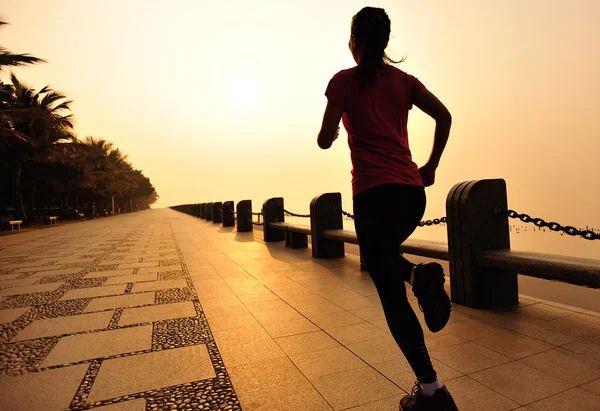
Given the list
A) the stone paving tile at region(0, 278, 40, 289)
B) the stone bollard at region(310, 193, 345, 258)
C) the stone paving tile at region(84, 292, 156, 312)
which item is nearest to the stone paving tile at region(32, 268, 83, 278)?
the stone paving tile at region(0, 278, 40, 289)

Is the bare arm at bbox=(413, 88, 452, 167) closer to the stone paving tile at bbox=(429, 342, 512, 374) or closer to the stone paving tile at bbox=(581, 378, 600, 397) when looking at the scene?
the stone paving tile at bbox=(429, 342, 512, 374)

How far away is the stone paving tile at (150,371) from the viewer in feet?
7.58

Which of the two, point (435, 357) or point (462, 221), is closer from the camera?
point (435, 357)

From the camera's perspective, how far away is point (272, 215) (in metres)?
10.6

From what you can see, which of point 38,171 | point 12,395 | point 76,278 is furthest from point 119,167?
point 12,395

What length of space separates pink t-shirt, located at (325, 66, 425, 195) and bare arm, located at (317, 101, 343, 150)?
0.10 feet

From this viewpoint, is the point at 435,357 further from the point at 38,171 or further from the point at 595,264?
the point at 38,171

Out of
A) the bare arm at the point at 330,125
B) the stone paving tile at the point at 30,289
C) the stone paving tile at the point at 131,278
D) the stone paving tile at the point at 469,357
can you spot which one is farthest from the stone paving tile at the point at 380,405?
the stone paving tile at the point at 30,289

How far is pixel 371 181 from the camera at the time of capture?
174 centimetres

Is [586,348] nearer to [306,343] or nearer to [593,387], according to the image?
[593,387]

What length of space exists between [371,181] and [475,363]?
1597mm

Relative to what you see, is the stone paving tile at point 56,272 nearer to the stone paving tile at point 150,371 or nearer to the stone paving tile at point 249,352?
the stone paving tile at point 150,371

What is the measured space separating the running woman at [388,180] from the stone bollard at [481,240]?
2.03 meters

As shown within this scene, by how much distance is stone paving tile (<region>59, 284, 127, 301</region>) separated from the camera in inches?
191
